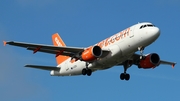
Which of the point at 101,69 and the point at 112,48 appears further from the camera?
the point at 101,69

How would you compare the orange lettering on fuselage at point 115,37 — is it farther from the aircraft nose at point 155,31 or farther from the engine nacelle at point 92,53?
the aircraft nose at point 155,31

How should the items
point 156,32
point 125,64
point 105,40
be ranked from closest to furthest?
point 156,32
point 105,40
point 125,64

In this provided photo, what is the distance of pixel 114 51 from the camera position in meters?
53.5

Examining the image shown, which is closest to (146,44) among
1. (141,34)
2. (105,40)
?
(141,34)

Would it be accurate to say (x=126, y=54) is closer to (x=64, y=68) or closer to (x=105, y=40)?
(x=105, y=40)

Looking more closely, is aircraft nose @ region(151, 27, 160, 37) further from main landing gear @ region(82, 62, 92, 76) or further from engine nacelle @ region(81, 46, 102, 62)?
main landing gear @ region(82, 62, 92, 76)

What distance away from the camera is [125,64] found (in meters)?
60.4

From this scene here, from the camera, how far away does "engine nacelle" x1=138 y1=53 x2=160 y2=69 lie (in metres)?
58.2

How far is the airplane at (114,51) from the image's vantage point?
5272cm

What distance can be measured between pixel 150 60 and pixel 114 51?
6502 mm

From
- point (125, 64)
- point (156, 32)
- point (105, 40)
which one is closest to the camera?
point (156, 32)

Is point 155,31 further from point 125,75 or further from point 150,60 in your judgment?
point 125,75

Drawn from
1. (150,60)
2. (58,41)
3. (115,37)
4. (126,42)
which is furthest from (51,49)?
(58,41)

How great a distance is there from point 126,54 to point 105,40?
3891 mm
